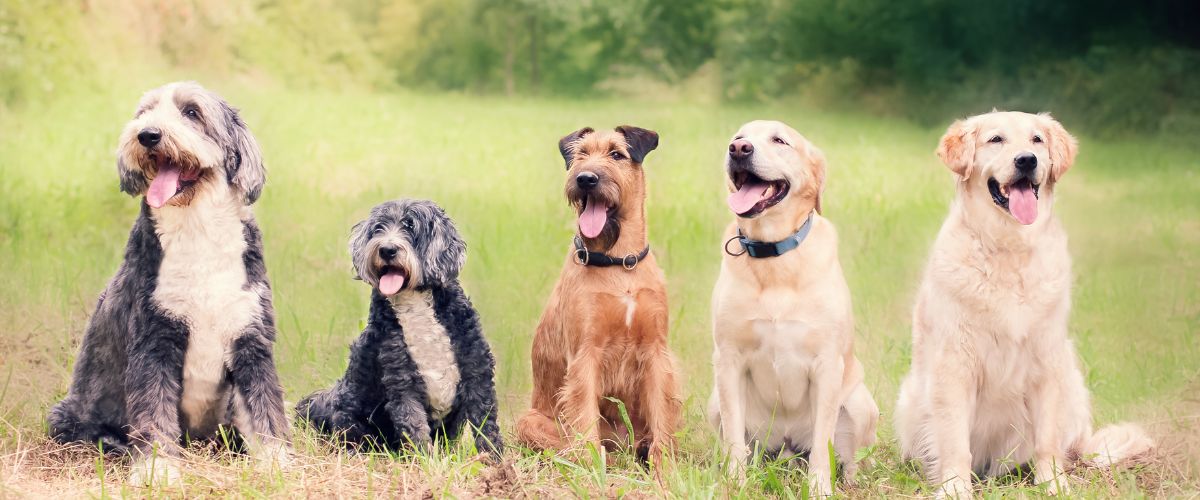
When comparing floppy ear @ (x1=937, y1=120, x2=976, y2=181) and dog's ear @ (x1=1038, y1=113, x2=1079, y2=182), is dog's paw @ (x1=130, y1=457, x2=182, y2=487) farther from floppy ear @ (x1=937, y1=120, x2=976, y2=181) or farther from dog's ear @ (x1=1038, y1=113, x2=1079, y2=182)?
dog's ear @ (x1=1038, y1=113, x2=1079, y2=182)

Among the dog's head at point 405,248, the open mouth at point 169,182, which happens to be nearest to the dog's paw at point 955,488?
the dog's head at point 405,248

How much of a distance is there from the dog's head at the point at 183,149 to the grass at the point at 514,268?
0.51 metres

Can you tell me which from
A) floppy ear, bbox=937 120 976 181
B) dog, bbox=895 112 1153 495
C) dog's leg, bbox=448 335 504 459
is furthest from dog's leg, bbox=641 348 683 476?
floppy ear, bbox=937 120 976 181

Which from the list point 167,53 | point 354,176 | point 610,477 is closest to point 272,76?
point 167,53

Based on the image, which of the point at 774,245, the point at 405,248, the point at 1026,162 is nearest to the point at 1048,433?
the point at 1026,162

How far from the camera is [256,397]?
4.34 meters

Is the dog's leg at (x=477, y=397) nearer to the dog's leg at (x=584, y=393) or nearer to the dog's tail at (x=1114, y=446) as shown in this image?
the dog's leg at (x=584, y=393)

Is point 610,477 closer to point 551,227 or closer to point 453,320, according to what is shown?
point 453,320

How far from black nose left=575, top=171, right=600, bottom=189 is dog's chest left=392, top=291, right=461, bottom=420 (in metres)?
0.75

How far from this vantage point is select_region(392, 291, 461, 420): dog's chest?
448 centimetres

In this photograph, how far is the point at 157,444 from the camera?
13.9ft

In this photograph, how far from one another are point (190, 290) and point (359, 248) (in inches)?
25.2

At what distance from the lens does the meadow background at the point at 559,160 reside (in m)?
4.89

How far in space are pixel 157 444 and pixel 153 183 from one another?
0.97 meters
